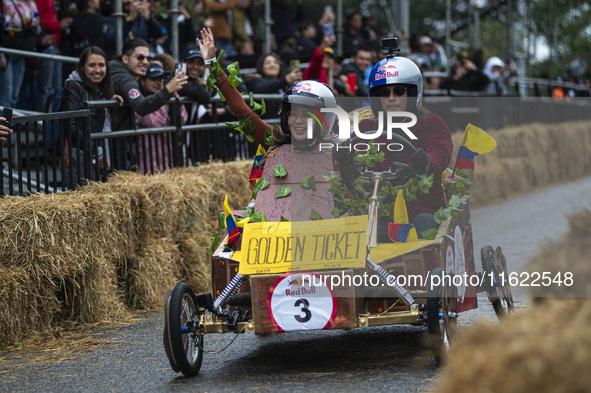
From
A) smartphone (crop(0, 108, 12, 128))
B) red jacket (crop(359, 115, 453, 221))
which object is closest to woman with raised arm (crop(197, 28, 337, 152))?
red jacket (crop(359, 115, 453, 221))

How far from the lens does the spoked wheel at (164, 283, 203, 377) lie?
4.59m

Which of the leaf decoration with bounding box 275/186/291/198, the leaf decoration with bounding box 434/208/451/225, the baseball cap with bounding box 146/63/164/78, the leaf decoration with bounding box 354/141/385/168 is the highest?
the baseball cap with bounding box 146/63/164/78

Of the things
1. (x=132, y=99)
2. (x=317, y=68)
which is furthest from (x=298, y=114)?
(x=317, y=68)

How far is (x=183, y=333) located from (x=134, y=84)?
14.2 ft

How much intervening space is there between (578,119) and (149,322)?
2069cm

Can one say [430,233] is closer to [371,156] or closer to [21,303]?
[371,156]

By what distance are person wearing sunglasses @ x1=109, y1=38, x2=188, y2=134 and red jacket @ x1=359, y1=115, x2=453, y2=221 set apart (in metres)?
2.96

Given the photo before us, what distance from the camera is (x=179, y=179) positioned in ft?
26.2

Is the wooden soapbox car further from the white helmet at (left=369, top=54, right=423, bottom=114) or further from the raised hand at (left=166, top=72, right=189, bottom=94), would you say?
the raised hand at (left=166, top=72, right=189, bottom=94)

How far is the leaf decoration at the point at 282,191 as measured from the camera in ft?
18.3

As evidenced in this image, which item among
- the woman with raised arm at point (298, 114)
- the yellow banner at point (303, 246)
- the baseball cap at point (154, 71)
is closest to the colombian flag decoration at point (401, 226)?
the yellow banner at point (303, 246)

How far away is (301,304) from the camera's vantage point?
15.3ft

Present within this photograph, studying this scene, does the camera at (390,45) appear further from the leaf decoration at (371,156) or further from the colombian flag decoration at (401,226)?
the colombian flag decoration at (401,226)

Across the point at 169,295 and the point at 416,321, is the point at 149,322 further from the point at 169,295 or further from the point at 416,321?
the point at 416,321
